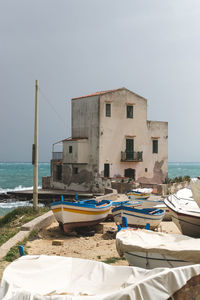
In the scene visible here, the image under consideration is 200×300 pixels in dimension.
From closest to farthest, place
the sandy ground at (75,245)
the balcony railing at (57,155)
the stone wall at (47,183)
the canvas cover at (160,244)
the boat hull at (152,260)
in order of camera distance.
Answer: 1. the canvas cover at (160,244)
2. the boat hull at (152,260)
3. the sandy ground at (75,245)
4. the balcony railing at (57,155)
5. the stone wall at (47,183)

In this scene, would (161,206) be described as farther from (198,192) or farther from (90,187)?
(90,187)

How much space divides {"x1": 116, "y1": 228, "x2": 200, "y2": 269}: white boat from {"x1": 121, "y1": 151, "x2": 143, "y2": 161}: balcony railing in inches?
1104

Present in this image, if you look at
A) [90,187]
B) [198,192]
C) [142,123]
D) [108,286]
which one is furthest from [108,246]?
[142,123]

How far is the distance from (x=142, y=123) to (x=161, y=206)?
22131mm

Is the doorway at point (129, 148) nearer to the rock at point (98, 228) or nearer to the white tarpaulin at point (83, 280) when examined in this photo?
the rock at point (98, 228)

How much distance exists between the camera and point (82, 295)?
4.29 meters

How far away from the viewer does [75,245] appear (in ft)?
33.9

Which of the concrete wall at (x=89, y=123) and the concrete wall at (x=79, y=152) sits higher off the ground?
the concrete wall at (x=89, y=123)

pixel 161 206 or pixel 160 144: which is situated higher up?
pixel 160 144

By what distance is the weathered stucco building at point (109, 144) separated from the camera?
33750mm

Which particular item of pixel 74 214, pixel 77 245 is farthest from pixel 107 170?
pixel 77 245

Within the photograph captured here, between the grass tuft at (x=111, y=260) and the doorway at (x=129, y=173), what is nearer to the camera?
the grass tuft at (x=111, y=260)

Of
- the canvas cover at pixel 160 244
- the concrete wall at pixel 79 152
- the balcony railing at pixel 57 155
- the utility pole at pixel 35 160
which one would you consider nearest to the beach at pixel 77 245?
the canvas cover at pixel 160 244

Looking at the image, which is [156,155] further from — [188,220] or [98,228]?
[188,220]
